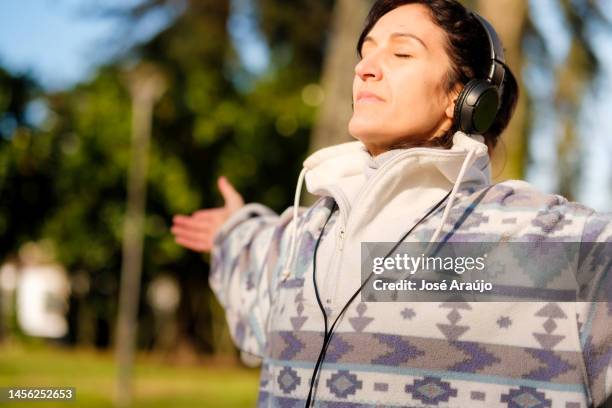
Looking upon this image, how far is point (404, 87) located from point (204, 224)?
94 cm

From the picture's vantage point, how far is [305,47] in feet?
39.2

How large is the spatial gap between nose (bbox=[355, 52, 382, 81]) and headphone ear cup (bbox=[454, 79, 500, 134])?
0.19 meters

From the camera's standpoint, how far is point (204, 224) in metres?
2.59

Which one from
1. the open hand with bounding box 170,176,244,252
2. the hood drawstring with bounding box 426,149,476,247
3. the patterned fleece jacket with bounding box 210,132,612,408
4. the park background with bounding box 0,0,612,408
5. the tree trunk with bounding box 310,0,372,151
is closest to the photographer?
the patterned fleece jacket with bounding box 210,132,612,408

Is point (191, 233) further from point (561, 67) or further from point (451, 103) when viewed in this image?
point (561, 67)

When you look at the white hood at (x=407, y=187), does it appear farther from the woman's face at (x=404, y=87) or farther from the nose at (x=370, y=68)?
the nose at (x=370, y=68)

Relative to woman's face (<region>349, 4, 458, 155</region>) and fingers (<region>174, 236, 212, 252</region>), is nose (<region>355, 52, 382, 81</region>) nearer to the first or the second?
woman's face (<region>349, 4, 458, 155</region>)

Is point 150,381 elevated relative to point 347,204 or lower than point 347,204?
lower

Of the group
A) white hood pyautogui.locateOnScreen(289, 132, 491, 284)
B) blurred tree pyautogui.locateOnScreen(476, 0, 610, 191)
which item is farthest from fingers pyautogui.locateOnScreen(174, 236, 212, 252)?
blurred tree pyautogui.locateOnScreen(476, 0, 610, 191)

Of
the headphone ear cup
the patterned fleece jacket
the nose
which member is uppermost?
the nose

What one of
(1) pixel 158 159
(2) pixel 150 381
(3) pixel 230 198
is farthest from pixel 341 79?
(1) pixel 158 159

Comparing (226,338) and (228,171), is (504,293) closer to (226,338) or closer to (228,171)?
(228,171)

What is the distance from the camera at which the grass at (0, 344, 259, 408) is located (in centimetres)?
1440

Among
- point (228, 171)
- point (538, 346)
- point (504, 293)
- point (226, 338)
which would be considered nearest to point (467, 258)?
point (504, 293)
